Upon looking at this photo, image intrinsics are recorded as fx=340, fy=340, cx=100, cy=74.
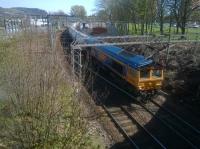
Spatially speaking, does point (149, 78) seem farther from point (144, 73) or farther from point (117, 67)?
point (117, 67)

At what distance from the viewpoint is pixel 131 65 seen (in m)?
21.0

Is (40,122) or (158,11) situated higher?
(158,11)

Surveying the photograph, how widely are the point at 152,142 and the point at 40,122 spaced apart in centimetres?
690

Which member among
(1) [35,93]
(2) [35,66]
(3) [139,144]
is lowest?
(3) [139,144]

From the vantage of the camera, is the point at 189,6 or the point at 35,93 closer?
the point at 35,93

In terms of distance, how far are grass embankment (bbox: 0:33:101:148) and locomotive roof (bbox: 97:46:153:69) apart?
8927 mm

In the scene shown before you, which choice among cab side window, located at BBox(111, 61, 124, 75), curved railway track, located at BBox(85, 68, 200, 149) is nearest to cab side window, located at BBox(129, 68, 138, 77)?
cab side window, located at BBox(111, 61, 124, 75)

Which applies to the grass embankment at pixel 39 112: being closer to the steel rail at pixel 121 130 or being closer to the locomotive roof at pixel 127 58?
the steel rail at pixel 121 130

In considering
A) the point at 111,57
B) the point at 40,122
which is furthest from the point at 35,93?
the point at 111,57

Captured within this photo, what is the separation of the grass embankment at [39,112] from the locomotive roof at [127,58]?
893 centimetres

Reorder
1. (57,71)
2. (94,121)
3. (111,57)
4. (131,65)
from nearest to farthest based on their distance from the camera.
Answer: (57,71)
(94,121)
(131,65)
(111,57)

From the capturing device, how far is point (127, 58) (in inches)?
880

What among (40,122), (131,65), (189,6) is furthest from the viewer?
(189,6)

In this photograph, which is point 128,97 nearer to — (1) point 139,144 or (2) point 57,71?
(1) point 139,144
